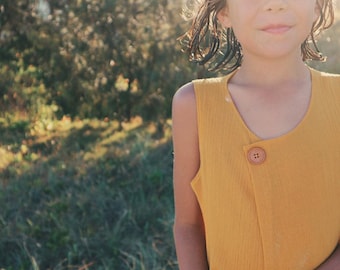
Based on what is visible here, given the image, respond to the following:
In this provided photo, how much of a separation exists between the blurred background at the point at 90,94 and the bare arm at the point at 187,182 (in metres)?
2.13

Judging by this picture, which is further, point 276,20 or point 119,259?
point 119,259

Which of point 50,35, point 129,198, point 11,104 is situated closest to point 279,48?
point 129,198

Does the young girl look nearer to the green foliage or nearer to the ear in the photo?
the ear

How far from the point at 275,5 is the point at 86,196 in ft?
8.22

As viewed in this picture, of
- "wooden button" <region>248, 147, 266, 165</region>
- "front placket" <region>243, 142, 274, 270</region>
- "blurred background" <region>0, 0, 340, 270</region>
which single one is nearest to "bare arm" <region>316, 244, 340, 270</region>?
"front placket" <region>243, 142, 274, 270</region>

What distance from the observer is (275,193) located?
4.80 ft

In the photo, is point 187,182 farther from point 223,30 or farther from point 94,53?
point 94,53

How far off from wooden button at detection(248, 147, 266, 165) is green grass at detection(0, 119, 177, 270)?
1824mm

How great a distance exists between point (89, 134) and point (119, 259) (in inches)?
60.4

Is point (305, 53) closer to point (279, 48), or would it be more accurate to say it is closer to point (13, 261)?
point (279, 48)

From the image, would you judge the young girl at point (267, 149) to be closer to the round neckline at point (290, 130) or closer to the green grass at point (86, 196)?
the round neckline at point (290, 130)

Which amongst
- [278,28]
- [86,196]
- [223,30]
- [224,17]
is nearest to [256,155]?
[278,28]

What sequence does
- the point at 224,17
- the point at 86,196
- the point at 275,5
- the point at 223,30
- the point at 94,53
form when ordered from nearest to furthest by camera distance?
the point at 275,5
the point at 224,17
the point at 223,30
the point at 86,196
the point at 94,53

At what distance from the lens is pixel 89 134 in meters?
4.71
